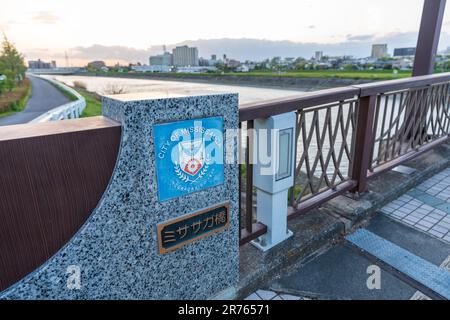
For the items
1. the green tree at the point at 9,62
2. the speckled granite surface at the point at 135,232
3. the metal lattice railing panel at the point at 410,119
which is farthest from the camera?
the green tree at the point at 9,62

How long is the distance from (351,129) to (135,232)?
243cm

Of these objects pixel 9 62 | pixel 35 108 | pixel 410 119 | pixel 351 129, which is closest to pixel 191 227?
pixel 351 129

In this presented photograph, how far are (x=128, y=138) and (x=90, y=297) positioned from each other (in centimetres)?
75

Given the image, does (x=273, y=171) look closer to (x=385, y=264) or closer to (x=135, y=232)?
(x=135, y=232)

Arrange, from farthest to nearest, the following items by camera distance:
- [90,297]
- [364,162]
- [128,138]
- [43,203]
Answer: [364,162] → [90,297] → [128,138] → [43,203]

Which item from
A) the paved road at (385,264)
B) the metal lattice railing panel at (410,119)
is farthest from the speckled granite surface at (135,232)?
the metal lattice railing panel at (410,119)

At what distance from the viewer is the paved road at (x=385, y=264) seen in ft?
6.56

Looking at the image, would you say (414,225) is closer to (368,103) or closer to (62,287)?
(368,103)

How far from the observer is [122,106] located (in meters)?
1.25

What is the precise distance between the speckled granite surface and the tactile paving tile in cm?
145

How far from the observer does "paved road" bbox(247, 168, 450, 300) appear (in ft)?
6.56

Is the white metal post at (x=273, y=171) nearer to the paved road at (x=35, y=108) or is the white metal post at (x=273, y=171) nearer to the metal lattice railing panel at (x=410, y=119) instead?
the metal lattice railing panel at (x=410, y=119)

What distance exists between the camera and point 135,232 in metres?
1.41
